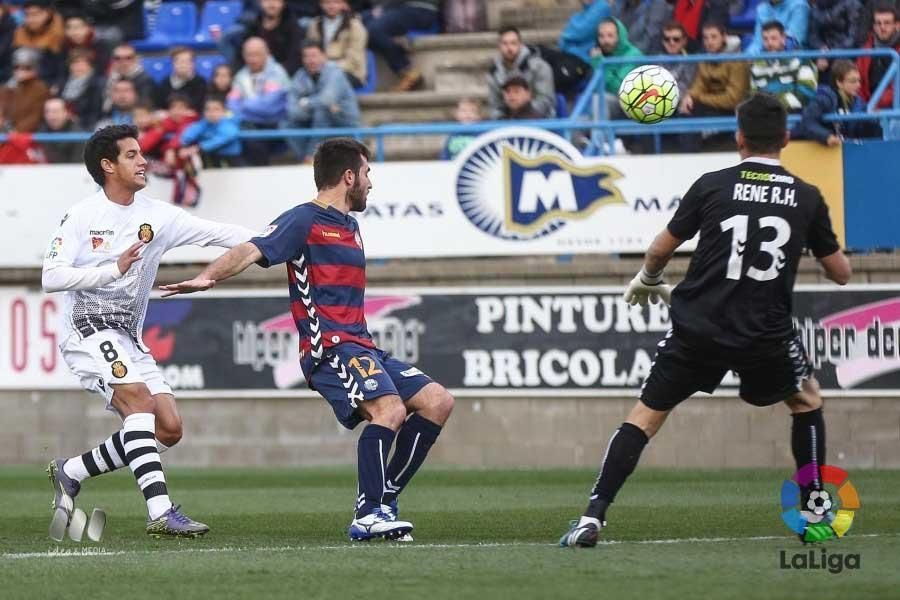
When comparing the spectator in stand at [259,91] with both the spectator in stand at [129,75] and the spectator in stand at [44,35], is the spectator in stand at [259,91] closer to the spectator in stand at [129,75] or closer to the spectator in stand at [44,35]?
the spectator in stand at [129,75]

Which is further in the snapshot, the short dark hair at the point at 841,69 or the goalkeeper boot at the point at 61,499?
the short dark hair at the point at 841,69

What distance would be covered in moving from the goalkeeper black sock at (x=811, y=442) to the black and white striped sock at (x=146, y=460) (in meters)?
3.21

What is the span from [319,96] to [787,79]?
4.61 metres

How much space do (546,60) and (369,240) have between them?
2.78 metres

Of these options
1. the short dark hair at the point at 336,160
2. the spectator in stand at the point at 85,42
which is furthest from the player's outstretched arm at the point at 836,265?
the spectator in stand at the point at 85,42

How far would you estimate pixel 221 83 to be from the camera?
16.5m

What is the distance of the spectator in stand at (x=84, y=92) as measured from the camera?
1717cm

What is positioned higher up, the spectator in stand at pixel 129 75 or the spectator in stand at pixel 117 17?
the spectator in stand at pixel 117 17

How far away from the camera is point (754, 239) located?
23.5 feet

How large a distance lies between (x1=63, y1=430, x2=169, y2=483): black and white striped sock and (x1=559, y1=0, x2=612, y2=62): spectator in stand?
8589 millimetres

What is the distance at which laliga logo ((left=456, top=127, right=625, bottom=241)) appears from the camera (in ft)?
46.3

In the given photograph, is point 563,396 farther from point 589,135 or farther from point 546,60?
point 546,60

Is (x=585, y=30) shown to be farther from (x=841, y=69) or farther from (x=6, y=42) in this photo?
(x=6, y=42)

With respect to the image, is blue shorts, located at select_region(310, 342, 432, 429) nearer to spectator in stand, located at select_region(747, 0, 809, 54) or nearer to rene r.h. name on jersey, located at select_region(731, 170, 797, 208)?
rene r.h. name on jersey, located at select_region(731, 170, 797, 208)
